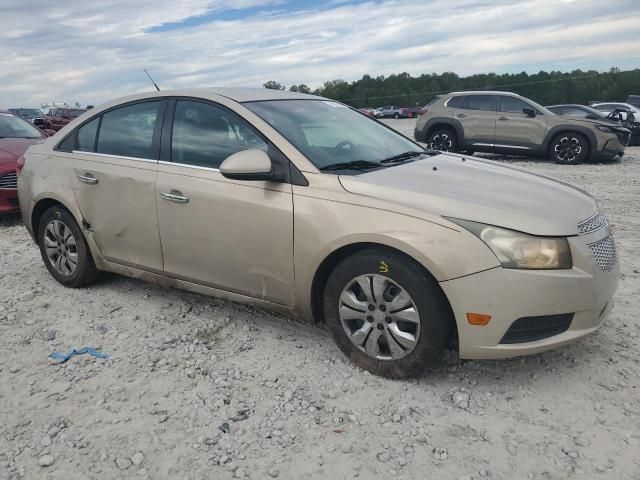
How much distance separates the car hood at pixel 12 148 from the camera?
7.28 m

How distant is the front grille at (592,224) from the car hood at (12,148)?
6.85 metres

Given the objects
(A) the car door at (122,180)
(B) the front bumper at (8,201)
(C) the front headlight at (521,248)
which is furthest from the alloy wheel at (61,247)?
(C) the front headlight at (521,248)

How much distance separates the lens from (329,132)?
3686mm

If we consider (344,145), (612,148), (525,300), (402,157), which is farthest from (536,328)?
(612,148)

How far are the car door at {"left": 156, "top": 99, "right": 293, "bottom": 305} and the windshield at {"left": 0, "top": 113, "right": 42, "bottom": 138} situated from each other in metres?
5.92

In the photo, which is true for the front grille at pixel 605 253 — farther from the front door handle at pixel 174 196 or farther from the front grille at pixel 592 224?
the front door handle at pixel 174 196

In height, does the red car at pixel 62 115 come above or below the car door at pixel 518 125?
below

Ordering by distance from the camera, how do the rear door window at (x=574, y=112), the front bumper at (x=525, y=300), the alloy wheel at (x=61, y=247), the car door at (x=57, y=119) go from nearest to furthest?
1. the front bumper at (x=525, y=300)
2. the alloy wheel at (x=61, y=247)
3. the rear door window at (x=574, y=112)
4. the car door at (x=57, y=119)

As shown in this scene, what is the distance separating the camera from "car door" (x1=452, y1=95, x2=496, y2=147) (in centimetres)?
1255

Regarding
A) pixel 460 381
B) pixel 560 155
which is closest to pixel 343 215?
pixel 460 381

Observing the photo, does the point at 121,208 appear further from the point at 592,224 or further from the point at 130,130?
the point at 592,224

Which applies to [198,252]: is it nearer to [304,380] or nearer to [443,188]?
[304,380]

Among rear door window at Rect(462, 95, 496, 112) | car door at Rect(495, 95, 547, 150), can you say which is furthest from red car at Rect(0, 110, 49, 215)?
car door at Rect(495, 95, 547, 150)

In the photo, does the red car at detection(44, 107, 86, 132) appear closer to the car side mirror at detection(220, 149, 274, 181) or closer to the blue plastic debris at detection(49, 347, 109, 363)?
the blue plastic debris at detection(49, 347, 109, 363)
